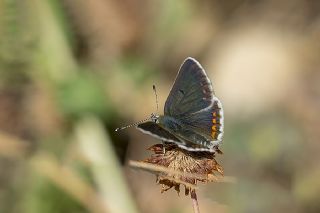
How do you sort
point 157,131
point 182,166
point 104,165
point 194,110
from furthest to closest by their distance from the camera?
point 104,165 → point 194,110 → point 182,166 → point 157,131

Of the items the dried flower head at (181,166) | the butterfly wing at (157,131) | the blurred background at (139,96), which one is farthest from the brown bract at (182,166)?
the blurred background at (139,96)

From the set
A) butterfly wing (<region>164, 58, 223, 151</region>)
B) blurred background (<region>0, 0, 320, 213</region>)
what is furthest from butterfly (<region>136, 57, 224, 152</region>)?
blurred background (<region>0, 0, 320, 213</region>)

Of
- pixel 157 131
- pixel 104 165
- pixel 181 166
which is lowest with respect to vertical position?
pixel 104 165

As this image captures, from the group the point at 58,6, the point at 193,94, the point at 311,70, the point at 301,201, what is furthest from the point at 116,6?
the point at 193,94

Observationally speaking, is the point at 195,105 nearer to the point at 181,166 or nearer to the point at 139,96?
the point at 181,166

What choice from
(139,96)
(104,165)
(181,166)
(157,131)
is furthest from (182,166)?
(139,96)

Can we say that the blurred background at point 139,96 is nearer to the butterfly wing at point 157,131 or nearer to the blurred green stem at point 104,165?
the blurred green stem at point 104,165
